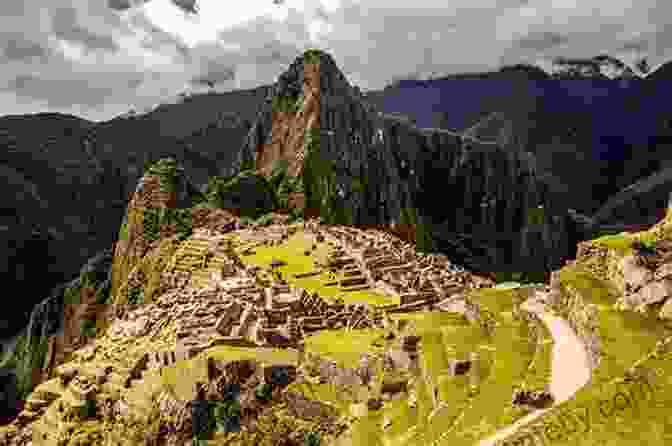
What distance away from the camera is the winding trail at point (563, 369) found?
69.4ft

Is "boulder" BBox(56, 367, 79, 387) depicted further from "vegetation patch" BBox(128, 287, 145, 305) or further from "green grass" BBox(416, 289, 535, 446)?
"vegetation patch" BBox(128, 287, 145, 305)

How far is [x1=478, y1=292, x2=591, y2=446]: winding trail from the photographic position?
21.2 m

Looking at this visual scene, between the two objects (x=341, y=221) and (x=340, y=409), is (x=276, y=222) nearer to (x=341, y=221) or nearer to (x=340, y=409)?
(x=341, y=221)

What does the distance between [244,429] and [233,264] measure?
3928 cm

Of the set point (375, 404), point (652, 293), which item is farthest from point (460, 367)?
point (652, 293)

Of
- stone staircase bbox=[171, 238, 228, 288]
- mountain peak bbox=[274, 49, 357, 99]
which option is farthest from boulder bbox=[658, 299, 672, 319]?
mountain peak bbox=[274, 49, 357, 99]

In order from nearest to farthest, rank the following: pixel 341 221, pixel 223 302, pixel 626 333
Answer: pixel 626 333
pixel 223 302
pixel 341 221

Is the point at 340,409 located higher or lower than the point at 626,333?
lower

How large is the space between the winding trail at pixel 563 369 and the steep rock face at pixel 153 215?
280 ft

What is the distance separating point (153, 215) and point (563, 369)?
104 meters

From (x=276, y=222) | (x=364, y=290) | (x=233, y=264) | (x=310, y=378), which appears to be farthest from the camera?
(x=276, y=222)

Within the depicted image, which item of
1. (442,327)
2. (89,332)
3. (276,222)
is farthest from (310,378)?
(89,332)

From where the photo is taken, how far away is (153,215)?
390 ft

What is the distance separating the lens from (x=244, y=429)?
106ft
